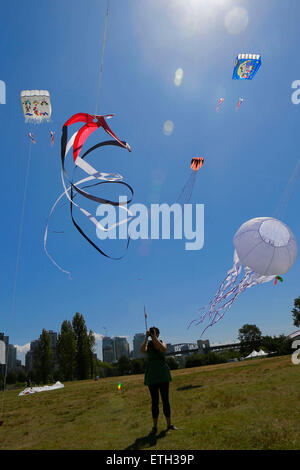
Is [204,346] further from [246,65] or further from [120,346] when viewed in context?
[246,65]

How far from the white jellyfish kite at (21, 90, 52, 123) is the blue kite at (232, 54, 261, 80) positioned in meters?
10.7

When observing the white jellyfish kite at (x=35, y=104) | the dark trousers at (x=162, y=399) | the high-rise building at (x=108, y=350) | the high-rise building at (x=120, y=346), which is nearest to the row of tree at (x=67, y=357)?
the white jellyfish kite at (x=35, y=104)

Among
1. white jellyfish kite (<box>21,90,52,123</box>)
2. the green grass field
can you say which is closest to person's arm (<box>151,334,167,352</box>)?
the green grass field

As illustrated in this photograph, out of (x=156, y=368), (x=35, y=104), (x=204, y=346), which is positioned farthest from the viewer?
(x=204, y=346)

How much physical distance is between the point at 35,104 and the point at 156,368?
1419 cm

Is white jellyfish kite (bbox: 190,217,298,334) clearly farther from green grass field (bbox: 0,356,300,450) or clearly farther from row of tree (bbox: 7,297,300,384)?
row of tree (bbox: 7,297,300,384)

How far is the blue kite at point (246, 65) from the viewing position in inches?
581

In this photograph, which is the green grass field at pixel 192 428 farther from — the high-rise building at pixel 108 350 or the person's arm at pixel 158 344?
the high-rise building at pixel 108 350

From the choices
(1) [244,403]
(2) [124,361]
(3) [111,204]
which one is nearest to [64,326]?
(2) [124,361]

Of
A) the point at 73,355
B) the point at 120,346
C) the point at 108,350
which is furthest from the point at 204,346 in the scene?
the point at 73,355

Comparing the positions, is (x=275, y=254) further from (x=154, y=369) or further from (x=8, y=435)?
(x=8, y=435)

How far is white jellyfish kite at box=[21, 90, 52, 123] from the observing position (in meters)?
13.7

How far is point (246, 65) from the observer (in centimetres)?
1488

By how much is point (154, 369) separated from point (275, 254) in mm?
9049
